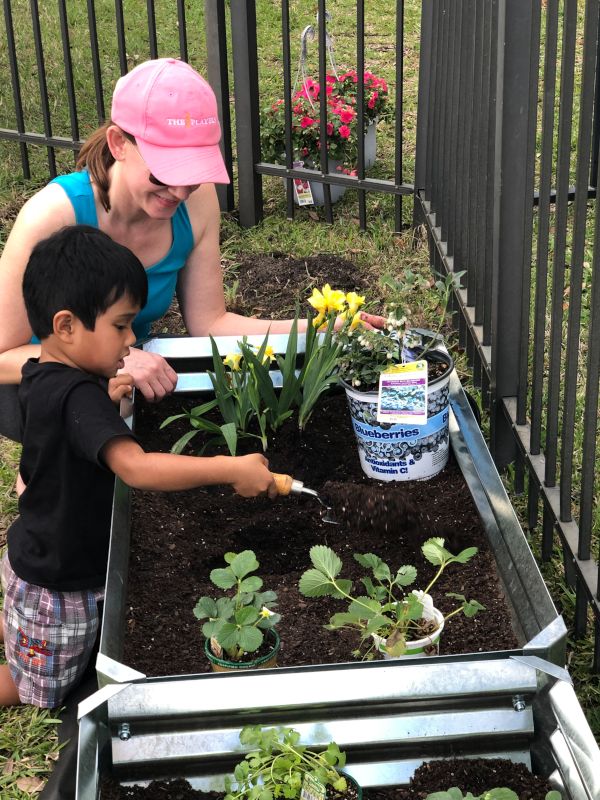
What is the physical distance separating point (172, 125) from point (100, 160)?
0.35 m

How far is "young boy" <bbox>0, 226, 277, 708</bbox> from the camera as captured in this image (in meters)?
2.10

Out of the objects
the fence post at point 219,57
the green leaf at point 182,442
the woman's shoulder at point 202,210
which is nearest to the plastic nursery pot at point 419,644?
the green leaf at point 182,442

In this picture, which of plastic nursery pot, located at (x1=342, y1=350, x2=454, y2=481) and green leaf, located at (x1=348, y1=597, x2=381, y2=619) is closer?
green leaf, located at (x1=348, y1=597, x2=381, y2=619)

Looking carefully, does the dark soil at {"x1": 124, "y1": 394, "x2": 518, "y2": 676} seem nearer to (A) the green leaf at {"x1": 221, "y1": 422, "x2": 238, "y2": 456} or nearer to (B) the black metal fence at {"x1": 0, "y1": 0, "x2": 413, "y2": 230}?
(A) the green leaf at {"x1": 221, "y1": 422, "x2": 238, "y2": 456}

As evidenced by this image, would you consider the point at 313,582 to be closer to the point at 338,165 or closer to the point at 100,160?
the point at 100,160

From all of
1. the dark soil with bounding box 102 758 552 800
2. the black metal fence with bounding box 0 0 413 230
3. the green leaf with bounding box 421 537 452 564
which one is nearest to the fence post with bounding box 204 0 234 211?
the black metal fence with bounding box 0 0 413 230

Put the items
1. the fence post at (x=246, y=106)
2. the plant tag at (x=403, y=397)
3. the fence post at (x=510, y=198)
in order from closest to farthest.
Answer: the plant tag at (x=403, y=397) → the fence post at (x=510, y=198) → the fence post at (x=246, y=106)

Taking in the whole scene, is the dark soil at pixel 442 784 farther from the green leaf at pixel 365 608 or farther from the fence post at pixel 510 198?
the fence post at pixel 510 198

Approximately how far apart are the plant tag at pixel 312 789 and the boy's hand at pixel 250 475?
0.72 m

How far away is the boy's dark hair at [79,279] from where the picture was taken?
2.16 meters

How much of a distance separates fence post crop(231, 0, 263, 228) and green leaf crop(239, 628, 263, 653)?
3.60 meters

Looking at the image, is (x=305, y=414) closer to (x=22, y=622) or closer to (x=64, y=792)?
(x=22, y=622)

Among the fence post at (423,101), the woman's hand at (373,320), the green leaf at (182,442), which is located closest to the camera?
the green leaf at (182,442)

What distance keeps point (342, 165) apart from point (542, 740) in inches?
156
